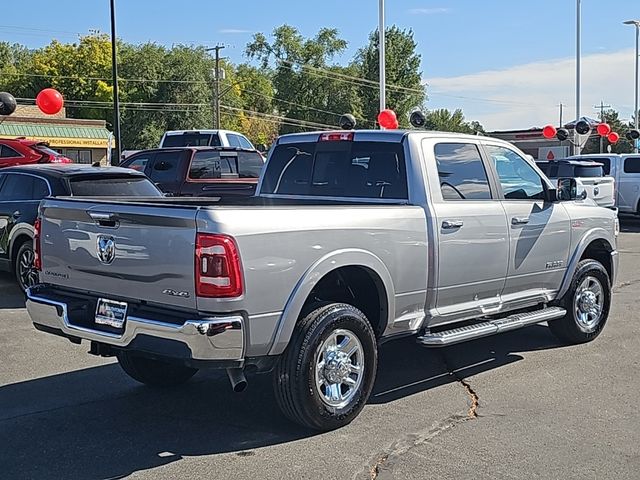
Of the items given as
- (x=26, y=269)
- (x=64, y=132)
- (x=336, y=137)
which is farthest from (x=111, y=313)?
(x=64, y=132)

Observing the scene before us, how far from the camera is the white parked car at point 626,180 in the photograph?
21531mm

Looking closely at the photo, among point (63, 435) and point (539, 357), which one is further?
point (539, 357)

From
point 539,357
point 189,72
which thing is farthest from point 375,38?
point 539,357

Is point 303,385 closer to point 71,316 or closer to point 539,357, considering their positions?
point 71,316

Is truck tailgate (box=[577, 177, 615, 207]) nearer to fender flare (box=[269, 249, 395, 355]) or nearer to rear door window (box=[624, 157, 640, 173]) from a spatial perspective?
rear door window (box=[624, 157, 640, 173])

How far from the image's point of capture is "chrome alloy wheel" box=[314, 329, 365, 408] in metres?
5.14

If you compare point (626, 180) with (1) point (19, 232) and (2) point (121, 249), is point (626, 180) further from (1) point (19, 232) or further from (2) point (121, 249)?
(2) point (121, 249)

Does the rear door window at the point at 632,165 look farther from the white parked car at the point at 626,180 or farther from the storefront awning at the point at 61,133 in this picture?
the storefront awning at the point at 61,133

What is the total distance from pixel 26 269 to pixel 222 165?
5.61 meters

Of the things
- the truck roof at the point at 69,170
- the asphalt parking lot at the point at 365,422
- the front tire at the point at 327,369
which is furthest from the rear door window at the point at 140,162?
the front tire at the point at 327,369

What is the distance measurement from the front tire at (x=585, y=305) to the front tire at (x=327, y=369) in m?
2.92

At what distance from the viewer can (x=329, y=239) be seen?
5098mm

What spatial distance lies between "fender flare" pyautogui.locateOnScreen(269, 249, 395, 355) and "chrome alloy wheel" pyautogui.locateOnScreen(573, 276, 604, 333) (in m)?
2.97

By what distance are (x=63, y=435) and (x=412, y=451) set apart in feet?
7.32
